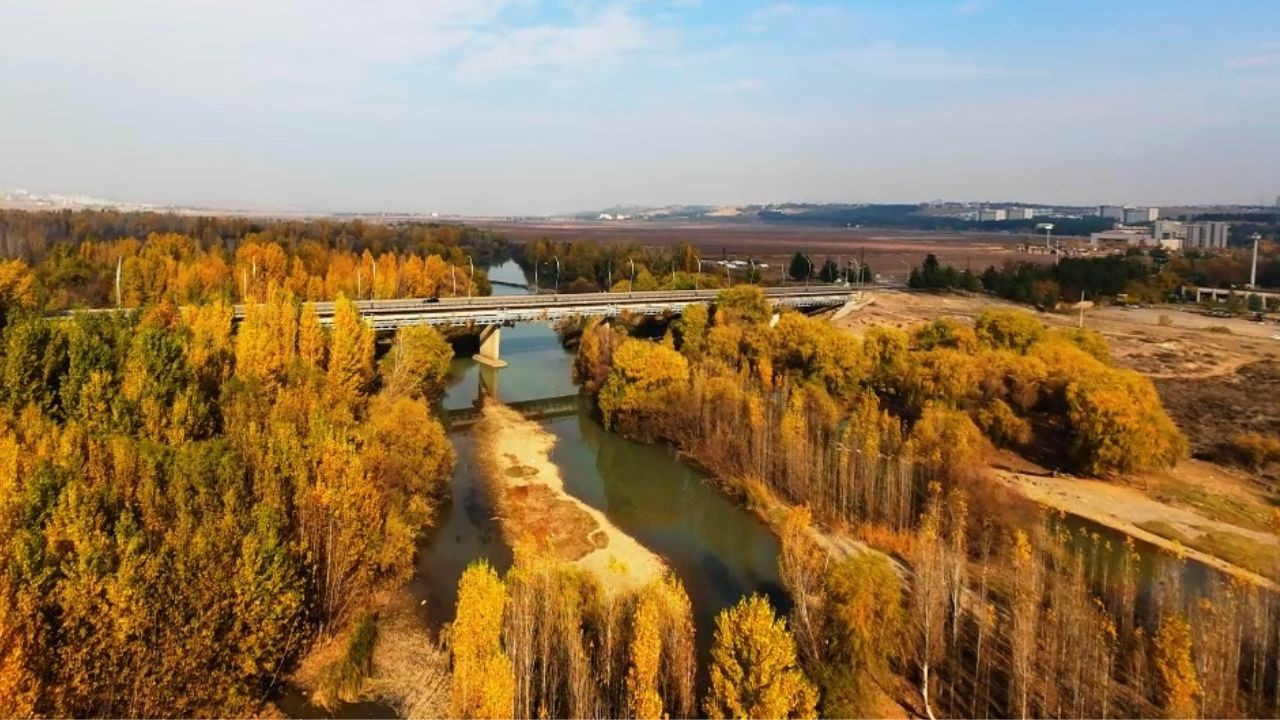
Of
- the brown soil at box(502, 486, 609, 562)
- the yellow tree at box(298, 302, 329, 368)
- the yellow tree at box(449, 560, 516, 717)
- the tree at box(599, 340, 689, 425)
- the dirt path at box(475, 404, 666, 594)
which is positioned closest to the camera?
the yellow tree at box(449, 560, 516, 717)

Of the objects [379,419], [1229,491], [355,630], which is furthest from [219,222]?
[1229,491]

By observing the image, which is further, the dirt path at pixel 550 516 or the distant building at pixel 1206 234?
the distant building at pixel 1206 234

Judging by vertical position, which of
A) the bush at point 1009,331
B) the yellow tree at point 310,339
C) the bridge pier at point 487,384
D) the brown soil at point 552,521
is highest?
the yellow tree at point 310,339

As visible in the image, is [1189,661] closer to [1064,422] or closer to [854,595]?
[854,595]

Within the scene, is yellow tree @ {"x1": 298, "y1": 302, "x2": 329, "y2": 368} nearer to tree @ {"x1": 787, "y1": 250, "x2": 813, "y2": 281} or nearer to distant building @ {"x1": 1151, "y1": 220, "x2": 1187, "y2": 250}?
tree @ {"x1": 787, "y1": 250, "x2": 813, "y2": 281}

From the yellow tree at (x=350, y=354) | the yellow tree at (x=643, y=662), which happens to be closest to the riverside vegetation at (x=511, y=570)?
the yellow tree at (x=643, y=662)

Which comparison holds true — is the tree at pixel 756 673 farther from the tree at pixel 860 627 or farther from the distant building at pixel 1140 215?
the distant building at pixel 1140 215

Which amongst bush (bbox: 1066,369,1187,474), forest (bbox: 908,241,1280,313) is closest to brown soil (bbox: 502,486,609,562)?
bush (bbox: 1066,369,1187,474)
